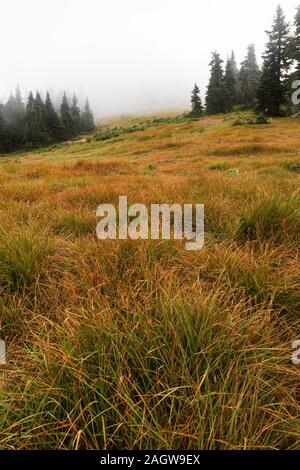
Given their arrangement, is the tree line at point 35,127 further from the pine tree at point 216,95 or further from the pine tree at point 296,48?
the pine tree at point 296,48

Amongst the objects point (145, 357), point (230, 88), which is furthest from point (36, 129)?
point (145, 357)

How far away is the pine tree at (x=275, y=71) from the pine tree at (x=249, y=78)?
9430 mm

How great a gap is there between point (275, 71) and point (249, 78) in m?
15.8

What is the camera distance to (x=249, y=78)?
176 feet

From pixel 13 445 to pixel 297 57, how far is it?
147ft

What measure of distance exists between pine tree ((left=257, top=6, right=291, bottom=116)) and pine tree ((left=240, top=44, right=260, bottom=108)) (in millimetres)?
9430

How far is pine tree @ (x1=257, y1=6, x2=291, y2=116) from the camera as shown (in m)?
38.1

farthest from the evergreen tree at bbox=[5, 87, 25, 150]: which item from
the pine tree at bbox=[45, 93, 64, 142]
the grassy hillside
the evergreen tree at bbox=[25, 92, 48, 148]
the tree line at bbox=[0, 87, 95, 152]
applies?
the grassy hillside

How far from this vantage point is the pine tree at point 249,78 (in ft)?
171

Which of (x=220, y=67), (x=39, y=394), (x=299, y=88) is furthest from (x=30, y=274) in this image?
(x=220, y=67)

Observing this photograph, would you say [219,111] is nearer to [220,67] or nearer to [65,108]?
[220,67]

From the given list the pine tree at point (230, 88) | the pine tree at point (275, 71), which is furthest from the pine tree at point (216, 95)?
the pine tree at point (275, 71)

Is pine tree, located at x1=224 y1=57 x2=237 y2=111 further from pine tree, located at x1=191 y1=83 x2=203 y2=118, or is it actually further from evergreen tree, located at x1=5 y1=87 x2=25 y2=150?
evergreen tree, located at x1=5 y1=87 x2=25 y2=150
